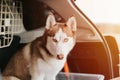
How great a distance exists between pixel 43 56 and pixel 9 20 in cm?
20

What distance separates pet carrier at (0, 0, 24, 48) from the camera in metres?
1.02

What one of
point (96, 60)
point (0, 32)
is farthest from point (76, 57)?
point (0, 32)

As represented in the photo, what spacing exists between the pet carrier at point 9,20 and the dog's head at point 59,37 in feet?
0.39

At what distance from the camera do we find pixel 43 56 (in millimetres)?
1036

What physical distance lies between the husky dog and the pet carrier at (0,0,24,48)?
0.07m

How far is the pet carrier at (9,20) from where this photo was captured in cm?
102

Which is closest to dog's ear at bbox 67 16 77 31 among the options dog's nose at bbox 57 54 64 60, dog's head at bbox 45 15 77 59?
dog's head at bbox 45 15 77 59

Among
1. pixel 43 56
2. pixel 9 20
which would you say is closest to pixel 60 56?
pixel 43 56

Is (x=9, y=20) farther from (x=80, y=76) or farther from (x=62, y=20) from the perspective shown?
(x=80, y=76)

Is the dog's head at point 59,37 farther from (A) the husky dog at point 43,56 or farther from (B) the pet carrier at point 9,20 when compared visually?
(B) the pet carrier at point 9,20

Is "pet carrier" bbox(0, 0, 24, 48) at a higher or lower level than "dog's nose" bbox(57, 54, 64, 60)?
higher

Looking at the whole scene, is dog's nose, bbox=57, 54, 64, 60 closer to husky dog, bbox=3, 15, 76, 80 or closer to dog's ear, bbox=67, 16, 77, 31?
husky dog, bbox=3, 15, 76, 80

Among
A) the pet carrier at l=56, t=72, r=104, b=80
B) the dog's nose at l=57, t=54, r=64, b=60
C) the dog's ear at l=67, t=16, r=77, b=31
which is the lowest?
the pet carrier at l=56, t=72, r=104, b=80

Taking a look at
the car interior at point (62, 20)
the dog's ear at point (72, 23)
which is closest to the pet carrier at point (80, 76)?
the car interior at point (62, 20)
